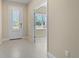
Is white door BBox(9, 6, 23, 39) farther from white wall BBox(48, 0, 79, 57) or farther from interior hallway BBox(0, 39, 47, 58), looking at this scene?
white wall BBox(48, 0, 79, 57)

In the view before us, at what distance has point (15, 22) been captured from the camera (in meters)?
8.53

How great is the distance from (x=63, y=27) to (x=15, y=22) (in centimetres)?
599

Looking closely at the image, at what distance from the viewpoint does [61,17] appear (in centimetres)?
313

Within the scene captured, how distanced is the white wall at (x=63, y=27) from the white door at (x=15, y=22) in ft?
15.6

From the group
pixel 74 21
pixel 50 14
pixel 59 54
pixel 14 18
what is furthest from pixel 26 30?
pixel 74 21

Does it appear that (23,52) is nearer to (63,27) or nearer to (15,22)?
(63,27)

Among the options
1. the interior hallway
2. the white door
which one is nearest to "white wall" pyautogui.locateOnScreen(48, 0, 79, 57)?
the interior hallway

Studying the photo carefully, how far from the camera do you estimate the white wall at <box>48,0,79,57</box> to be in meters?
2.51

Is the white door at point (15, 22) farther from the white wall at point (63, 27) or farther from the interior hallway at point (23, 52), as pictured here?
the white wall at point (63, 27)

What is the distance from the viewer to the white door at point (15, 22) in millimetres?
8262

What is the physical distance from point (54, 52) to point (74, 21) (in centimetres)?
141

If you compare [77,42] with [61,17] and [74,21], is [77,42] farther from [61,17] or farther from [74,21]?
[61,17]

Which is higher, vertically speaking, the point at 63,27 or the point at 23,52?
the point at 63,27

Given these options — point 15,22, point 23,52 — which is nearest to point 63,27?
point 23,52
